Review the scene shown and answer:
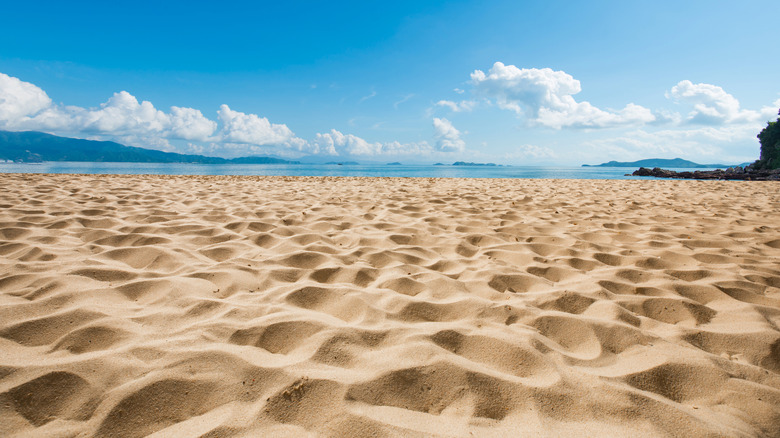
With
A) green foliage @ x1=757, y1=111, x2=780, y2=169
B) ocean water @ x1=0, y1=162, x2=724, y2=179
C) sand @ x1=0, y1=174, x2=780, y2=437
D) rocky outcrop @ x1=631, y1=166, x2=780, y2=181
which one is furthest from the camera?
green foliage @ x1=757, y1=111, x2=780, y2=169

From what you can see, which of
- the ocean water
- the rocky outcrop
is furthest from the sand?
the rocky outcrop

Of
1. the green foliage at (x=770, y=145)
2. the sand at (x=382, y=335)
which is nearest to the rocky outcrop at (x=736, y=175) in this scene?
the green foliage at (x=770, y=145)

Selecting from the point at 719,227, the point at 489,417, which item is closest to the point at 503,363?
the point at 489,417

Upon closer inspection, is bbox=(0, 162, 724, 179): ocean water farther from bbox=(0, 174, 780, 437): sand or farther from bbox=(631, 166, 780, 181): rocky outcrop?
bbox=(0, 174, 780, 437): sand

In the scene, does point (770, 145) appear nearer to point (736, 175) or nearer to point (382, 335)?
point (736, 175)

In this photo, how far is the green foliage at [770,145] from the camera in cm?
3444

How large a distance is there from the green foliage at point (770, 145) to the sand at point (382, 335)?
159 feet

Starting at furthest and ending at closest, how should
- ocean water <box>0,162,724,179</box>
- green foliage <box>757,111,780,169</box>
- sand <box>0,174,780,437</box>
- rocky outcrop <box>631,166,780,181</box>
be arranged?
green foliage <box>757,111,780,169</box> < ocean water <box>0,162,724,179</box> < rocky outcrop <box>631,166,780,181</box> < sand <box>0,174,780,437</box>

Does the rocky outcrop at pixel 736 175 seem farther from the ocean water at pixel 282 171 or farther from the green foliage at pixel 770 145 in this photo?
the green foliage at pixel 770 145

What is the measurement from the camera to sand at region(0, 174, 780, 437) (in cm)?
109

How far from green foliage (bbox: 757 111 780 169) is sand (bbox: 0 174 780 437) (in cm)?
4856

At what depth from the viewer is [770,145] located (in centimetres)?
3697

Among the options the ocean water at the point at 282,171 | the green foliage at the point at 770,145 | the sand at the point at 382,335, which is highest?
the green foliage at the point at 770,145

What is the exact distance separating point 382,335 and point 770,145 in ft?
185
